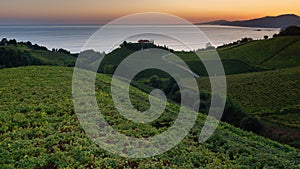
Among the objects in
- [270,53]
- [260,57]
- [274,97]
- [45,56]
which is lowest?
[274,97]

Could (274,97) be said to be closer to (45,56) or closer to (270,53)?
(270,53)

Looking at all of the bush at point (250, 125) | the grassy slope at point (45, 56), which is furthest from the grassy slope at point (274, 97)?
the grassy slope at point (45, 56)

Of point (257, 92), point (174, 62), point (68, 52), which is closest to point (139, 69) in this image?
point (174, 62)

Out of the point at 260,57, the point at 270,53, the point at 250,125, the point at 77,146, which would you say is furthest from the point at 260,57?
the point at 77,146

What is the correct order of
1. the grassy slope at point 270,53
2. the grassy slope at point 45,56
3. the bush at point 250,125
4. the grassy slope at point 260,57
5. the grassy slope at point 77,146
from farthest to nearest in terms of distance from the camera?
1. the grassy slope at point 45,56
2. the grassy slope at point 260,57
3. the grassy slope at point 270,53
4. the bush at point 250,125
5. the grassy slope at point 77,146

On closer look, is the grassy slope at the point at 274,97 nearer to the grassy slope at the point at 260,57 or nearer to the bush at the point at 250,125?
the bush at the point at 250,125

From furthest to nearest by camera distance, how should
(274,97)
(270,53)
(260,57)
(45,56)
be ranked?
(45,56) → (270,53) → (260,57) → (274,97)

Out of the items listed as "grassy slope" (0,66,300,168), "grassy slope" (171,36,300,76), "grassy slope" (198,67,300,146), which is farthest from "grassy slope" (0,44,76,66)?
"grassy slope" (0,66,300,168)

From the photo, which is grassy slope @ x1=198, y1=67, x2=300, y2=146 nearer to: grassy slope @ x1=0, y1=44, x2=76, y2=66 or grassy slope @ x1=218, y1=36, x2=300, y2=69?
grassy slope @ x1=218, y1=36, x2=300, y2=69
